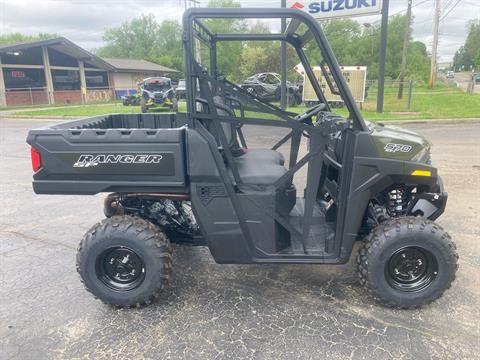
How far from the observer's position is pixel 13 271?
11.4 ft

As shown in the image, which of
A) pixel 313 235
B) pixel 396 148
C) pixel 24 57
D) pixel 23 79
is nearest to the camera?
pixel 396 148

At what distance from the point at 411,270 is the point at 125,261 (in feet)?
6.71

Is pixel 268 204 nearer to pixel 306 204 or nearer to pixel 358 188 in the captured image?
pixel 306 204

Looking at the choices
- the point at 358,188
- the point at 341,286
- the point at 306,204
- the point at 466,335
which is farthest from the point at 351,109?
the point at 466,335

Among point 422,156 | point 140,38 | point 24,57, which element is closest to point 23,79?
point 24,57

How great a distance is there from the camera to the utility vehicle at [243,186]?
264cm

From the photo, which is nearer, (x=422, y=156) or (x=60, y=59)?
(x=422, y=156)

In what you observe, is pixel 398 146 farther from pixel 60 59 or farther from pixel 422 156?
pixel 60 59

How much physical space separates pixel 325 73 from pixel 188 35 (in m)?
1.18

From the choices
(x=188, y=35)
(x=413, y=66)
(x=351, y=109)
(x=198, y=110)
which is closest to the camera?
(x=188, y=35)

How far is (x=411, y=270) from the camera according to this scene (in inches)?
110

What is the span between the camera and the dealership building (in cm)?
2853

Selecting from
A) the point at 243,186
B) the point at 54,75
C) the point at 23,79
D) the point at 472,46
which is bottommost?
the point at 243,186

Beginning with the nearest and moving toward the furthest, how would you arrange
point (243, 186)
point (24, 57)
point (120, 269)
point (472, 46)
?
1. point (243, 186)
2. point (120, 269)
3. point (24, 57)
4. point (472, 46)
